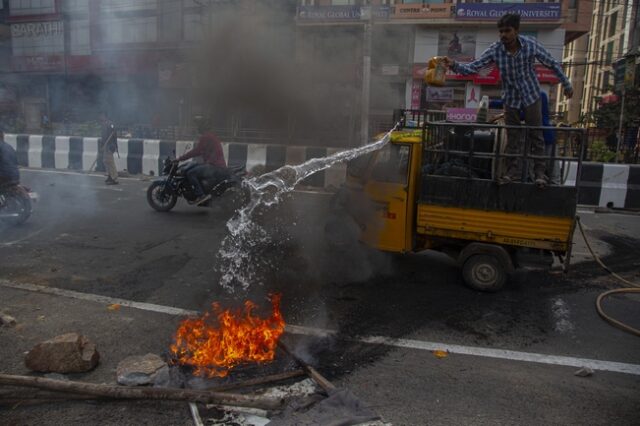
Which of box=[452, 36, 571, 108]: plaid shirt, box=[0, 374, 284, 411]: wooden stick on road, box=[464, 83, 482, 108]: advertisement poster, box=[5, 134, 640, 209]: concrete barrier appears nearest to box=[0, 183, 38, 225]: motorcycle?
box=[5, 134, 640, 209]: concrete barrier

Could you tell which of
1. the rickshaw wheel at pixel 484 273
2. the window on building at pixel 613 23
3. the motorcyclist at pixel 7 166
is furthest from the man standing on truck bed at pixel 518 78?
the window on building at pixel 613 23

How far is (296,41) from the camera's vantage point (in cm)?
981

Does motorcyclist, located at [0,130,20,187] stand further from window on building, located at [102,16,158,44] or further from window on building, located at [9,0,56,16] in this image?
window on building, located at [102,16,158,44]

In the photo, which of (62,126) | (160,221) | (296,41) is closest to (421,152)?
(160,221)

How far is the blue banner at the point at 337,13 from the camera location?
9.82 metres

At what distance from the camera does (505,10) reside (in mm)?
21016

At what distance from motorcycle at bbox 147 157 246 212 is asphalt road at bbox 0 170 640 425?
784 mm

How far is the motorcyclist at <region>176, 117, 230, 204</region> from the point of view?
750cm

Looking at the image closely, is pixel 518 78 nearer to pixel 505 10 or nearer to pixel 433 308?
pixel 433 308

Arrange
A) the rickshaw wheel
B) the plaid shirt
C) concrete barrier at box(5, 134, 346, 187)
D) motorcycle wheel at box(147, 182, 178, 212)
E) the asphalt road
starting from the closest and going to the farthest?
the asphalt road < the rickshaw wheel < the plaid shirt < motorcycle wheel at box(147, 182, 178, 212) < concrete barrier at box(5, 134, 346, 187)

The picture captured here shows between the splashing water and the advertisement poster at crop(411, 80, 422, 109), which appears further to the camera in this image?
the advertisement poster at crop(411, 80, 422, 109)

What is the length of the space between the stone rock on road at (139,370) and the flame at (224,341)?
165 millimetres

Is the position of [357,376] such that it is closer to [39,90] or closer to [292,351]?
[292,351]

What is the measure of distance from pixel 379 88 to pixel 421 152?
25.0 ft
